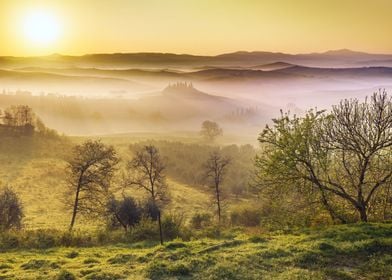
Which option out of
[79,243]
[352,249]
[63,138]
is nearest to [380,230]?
[352,249]

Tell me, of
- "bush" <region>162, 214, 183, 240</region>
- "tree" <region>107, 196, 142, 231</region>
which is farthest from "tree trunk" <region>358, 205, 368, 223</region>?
"tree" <region>107, 196, 142, 231</region>

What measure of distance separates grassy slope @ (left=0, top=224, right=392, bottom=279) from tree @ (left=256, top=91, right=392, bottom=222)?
5.12 metres

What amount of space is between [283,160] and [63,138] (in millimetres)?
89847

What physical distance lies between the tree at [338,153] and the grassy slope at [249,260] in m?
5.12

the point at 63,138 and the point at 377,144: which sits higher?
the point at 377,144

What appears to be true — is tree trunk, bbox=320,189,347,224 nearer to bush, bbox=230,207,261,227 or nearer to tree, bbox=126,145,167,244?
tree, bbox=126,145,167,244

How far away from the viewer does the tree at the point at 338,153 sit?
27.0 metres

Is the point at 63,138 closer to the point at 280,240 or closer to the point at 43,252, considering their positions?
the point at 43,252

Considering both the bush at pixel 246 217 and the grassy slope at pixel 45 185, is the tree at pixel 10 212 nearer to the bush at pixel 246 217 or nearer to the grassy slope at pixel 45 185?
the grassy slope at pixel 45 185

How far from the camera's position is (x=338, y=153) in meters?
28.4

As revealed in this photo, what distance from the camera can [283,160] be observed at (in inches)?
1072

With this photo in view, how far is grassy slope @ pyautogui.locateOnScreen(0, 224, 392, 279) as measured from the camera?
16.6 meters

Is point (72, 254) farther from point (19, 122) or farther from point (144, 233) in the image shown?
point (19, 122)

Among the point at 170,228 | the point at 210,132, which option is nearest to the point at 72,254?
the point at 170,228
